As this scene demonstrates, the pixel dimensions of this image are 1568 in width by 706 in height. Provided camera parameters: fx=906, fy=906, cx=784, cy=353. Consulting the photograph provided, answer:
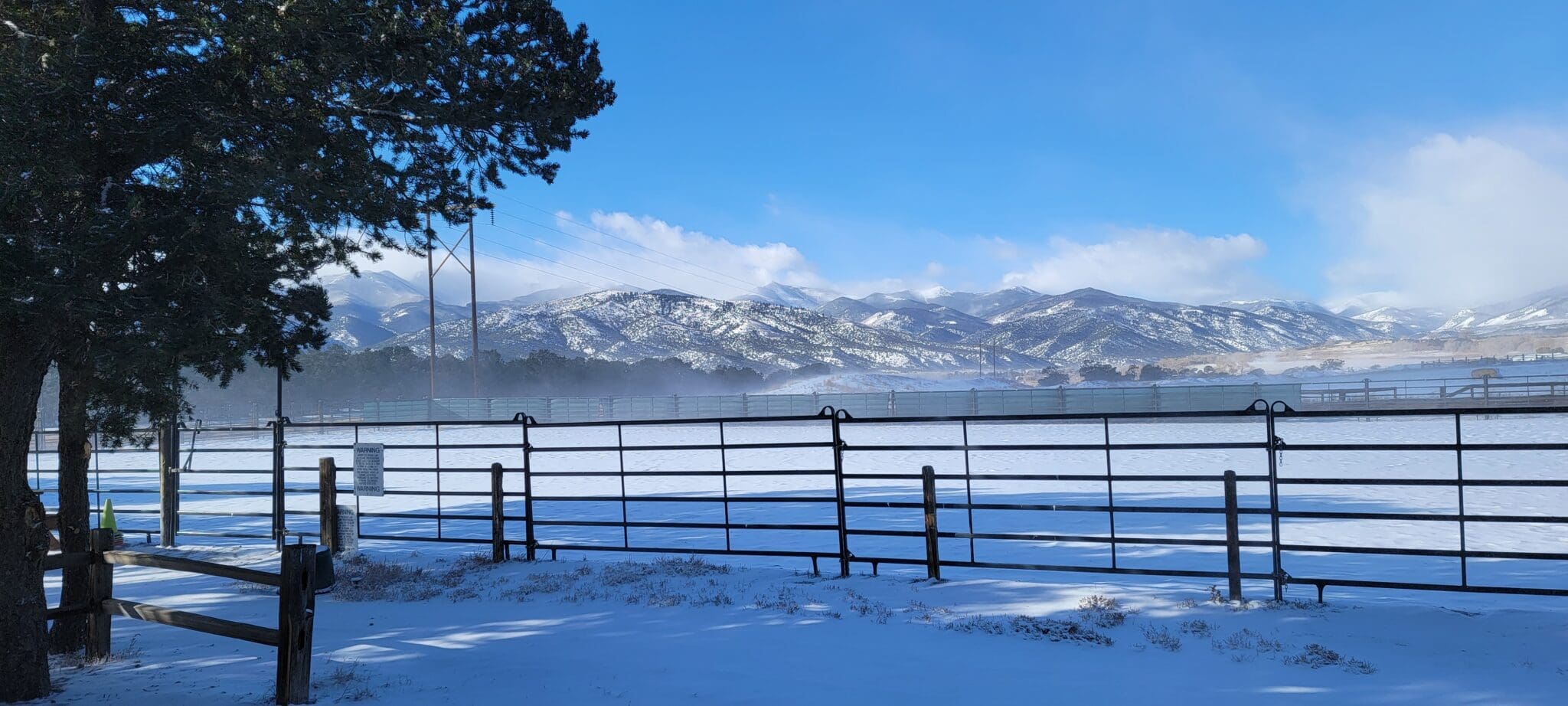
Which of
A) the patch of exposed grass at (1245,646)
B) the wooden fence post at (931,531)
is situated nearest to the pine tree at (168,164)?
the wooden fence post at (931,531)

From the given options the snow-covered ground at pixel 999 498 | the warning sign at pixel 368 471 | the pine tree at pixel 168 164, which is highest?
the pine tree at pixel 168 164

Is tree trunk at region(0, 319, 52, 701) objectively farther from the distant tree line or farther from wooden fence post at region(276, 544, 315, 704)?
the distant tree line

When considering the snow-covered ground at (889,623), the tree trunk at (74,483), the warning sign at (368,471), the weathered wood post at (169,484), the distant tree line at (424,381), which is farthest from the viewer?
the distant tree line at (424,381)

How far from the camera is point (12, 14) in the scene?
473cm

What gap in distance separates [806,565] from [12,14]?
7.57 m

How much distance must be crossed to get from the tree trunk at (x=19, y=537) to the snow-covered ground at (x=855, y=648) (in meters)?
0.30

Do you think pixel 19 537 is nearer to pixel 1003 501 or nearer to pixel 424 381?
pixel 1003 501

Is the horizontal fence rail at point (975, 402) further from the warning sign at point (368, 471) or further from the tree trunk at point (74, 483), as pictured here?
the tree trunk at point (74, 483)

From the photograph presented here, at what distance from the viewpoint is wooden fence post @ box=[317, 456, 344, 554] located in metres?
9.86

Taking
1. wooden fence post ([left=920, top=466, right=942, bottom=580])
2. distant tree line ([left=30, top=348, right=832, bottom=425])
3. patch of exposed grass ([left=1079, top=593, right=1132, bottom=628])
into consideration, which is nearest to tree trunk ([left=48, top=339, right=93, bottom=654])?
wooden fence post ([left=920, top=466, right=942, bottom=580])

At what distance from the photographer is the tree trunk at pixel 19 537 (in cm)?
503

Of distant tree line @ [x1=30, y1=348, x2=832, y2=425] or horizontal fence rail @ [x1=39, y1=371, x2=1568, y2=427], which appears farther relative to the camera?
distant tree line @ [x1=30, y1=348, x2=832, y2=425]

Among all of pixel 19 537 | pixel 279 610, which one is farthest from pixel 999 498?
pixel 19 537

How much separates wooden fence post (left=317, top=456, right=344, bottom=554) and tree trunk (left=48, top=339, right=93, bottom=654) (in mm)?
2933
